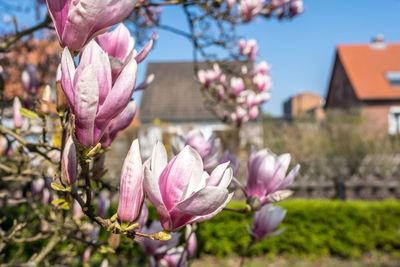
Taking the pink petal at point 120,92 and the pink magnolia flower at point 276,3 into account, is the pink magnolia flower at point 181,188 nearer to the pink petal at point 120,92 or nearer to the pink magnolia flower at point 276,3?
the pink petal at point 120,92

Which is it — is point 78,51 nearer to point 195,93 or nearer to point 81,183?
point 81,183

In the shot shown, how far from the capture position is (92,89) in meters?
0.61

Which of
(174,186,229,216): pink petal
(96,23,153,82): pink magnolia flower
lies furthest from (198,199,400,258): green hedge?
(174,186,229,216): pink petal

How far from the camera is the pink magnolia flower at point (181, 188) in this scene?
63 cm

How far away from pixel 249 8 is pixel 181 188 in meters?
2.29

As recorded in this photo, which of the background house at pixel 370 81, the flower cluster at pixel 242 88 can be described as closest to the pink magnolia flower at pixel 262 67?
the flower cluster at pixel 242 88

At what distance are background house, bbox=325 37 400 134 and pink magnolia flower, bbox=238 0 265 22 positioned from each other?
1870 cm

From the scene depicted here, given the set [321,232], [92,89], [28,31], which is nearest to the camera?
[92,89]

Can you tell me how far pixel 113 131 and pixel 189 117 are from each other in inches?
756

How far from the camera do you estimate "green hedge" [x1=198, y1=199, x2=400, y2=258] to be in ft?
21.3

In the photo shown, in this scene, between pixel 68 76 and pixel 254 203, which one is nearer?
pixel 68 76

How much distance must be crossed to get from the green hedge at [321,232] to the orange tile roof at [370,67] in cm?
1691

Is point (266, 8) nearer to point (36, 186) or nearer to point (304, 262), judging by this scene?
point (36, 186)

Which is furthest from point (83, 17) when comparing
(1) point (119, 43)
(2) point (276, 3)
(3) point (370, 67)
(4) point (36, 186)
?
(3) point (370, 67)
